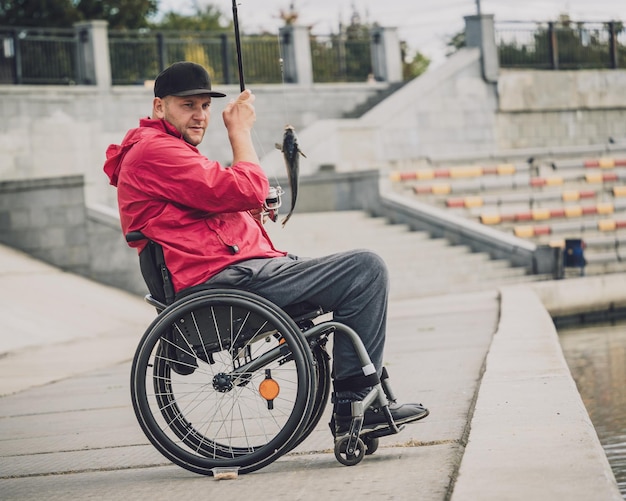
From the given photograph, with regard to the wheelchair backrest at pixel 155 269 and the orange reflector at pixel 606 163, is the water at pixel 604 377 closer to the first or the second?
the wheelchair backrest at pixel 155 269

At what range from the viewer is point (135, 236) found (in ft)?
14.5

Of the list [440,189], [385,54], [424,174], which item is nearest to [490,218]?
[440,189]

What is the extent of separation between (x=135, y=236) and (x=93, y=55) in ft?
69.0

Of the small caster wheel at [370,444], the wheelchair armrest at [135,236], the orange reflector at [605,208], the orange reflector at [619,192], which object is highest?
the wheelchair armrest at [135,236]

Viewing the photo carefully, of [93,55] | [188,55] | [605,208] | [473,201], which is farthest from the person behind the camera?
[188,55]

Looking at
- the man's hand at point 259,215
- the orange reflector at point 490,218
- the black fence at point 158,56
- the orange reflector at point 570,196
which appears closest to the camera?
the man's hand at point 259,215

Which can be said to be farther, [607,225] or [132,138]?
[607,225]

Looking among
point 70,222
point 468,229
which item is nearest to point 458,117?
point 468,229

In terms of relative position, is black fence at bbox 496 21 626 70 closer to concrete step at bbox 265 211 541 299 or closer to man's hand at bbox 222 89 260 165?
concrete step at bbox 265 211 541 299

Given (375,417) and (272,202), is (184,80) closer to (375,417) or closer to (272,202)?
(272,202)

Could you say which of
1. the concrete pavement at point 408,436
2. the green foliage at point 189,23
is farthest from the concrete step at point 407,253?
the green foliage at point 189,23

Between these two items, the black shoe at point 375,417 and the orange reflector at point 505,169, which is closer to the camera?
the black shoe at point 375,417

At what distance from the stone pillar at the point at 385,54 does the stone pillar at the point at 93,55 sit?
7511mm

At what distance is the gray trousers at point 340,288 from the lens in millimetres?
4309
